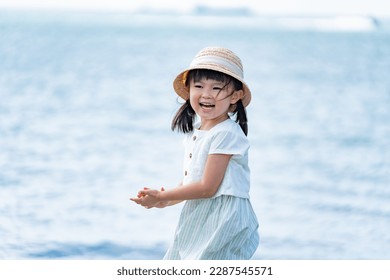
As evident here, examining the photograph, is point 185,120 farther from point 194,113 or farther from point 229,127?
point 229,127

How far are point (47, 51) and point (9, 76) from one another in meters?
6.43

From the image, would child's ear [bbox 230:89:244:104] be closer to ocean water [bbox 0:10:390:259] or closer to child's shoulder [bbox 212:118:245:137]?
child's shoulder [bbox 212:118:245:137]

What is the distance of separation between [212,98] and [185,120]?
0.15 meters

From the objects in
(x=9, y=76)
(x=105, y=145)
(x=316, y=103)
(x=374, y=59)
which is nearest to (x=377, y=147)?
(x=105, y=145)

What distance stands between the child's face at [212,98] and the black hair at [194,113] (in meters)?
0.01

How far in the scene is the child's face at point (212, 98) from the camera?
7.47 ft

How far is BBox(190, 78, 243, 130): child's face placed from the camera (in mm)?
2277

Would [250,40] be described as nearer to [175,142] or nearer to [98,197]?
[175,142]

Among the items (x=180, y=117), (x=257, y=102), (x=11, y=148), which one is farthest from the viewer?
(x=257, y=102)

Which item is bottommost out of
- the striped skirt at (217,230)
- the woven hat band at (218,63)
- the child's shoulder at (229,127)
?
the striped skirt at (217,230)

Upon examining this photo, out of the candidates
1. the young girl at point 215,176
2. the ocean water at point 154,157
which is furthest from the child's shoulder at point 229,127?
the ocean water at point 154,157

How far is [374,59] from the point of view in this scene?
77.9 feet

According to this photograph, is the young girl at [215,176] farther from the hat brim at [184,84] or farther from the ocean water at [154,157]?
the ocean water at [154,157]
